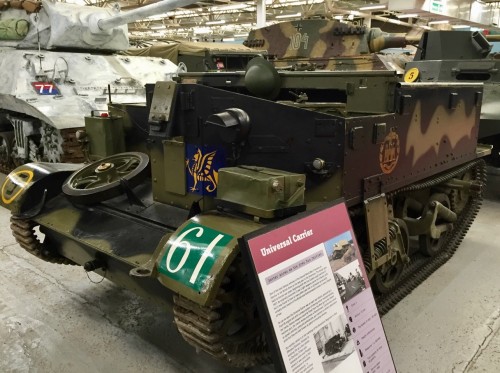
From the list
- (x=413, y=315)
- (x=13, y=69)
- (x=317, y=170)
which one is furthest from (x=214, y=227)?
(x=13, y=69)

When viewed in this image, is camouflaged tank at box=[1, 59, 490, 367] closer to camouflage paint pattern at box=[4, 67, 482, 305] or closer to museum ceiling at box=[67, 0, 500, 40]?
camouflage paint pattern at box=[4, 67, 482, 305]

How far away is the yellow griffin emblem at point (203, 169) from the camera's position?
305 centimetres

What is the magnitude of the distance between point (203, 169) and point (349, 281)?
4.01 feet

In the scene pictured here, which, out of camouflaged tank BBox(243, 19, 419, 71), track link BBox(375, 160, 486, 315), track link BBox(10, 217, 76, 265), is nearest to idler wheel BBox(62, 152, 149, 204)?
track link BBox(10, 217, 76, 265)

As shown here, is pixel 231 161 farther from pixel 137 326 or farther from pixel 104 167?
pixel 137 326

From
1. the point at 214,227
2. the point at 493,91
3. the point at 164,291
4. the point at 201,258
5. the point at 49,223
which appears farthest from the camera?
the point at 493,91

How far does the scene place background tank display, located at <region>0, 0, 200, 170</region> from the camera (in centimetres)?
619

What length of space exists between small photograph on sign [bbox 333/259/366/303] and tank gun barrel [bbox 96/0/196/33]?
3626 millimetres

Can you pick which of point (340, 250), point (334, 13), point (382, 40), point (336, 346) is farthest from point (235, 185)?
point (334, 13)

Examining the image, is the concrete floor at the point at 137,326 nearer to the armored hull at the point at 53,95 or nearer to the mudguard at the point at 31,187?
the mudguard at the point at 31,187

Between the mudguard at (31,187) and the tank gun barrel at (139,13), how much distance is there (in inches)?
92.3

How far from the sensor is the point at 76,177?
354cm

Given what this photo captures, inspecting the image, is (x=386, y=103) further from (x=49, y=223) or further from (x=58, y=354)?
(x=58, y=354)

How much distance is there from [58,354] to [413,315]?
7.92 ft
